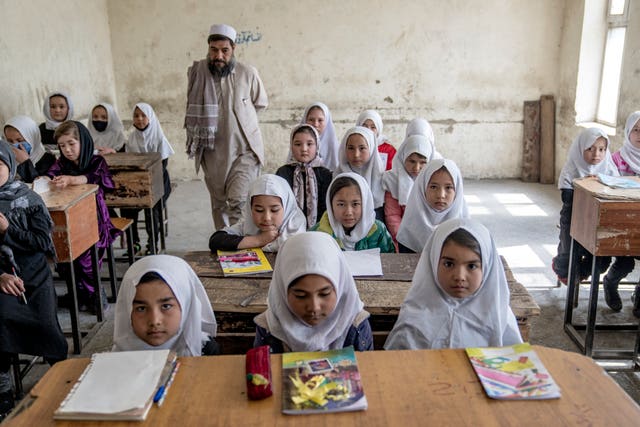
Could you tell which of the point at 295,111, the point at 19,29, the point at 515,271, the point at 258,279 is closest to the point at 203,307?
the point at 258,279

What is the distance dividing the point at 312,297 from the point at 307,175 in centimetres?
214

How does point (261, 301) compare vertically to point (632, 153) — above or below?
below

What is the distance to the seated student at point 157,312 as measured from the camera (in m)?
1.67

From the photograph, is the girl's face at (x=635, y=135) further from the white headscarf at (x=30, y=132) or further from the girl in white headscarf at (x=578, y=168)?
the white headscarf at (x=30, y=132)

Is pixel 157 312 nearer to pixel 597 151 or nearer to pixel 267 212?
pixel 267 212

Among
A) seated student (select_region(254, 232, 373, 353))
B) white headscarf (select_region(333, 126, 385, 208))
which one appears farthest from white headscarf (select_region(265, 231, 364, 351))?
white headscarf (select_region(333, 126, 385, 208))

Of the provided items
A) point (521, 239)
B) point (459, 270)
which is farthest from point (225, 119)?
point (459, 270)

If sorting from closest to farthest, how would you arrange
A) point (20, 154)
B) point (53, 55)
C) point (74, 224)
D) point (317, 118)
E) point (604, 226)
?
point (604, 226) → point (74, 224) → point (20, 154) → point (317, 118) → point (53, 55)

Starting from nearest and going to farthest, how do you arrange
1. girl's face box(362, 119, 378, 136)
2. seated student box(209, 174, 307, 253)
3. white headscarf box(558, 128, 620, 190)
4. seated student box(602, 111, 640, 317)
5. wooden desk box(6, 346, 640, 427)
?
wooden desk box(6, 346, 640, 427), seated student box(209, 174, 307, 253), seated student box(602, 111, 640, 317), white headscarf box(558, 128, 620, 190), girl's face box(362, 119, 378, 136)

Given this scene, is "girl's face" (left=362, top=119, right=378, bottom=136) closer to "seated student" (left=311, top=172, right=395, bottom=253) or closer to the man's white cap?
the man's white cap

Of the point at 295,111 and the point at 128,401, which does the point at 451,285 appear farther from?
the point at 295,111

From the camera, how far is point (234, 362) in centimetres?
145

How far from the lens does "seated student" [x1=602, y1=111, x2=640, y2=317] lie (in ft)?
12.2

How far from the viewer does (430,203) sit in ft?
9.89
